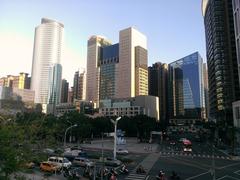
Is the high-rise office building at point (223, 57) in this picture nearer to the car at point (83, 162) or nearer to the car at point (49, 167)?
the car at point (83, 162)

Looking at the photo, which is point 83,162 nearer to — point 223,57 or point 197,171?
point 197,171

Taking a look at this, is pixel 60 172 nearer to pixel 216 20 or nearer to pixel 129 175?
pixel 129 175

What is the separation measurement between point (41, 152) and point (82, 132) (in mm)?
83133

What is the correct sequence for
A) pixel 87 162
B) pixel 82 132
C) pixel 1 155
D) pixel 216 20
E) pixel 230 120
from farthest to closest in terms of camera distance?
pixel 216 20 < pixel 230 120 < pixel 82 132 < pixel 87 162 < pixel 1 155

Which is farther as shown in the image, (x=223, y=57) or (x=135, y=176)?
(x=223, y=57)

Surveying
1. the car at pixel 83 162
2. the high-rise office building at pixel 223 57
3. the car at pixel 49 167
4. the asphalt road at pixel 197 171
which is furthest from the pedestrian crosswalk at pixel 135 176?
the high-rise office building at pixel 223 57

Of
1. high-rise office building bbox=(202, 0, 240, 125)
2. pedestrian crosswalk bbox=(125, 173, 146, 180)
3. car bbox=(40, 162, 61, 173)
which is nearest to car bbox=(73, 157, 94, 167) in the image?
car bbox=(40, 162, 61, 173)

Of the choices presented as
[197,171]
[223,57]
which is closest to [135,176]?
[197,171]

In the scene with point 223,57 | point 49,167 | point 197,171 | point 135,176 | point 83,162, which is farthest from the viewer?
point 223,57

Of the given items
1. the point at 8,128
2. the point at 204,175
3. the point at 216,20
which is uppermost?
the point at 216,20

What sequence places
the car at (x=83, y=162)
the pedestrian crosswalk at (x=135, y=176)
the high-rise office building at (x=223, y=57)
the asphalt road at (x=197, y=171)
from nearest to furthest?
the pedestrian crosswalk at (x=135, y=176), the asphalt road at (x=197, y=171), the car at (x=83, y=162), the high-rise office building at (x=223, y=57)

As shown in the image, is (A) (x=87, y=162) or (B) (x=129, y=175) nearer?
(B) (x=129, y=175)

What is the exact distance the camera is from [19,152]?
16.6 metres

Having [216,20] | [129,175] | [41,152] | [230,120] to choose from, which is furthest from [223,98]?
[41,152]
